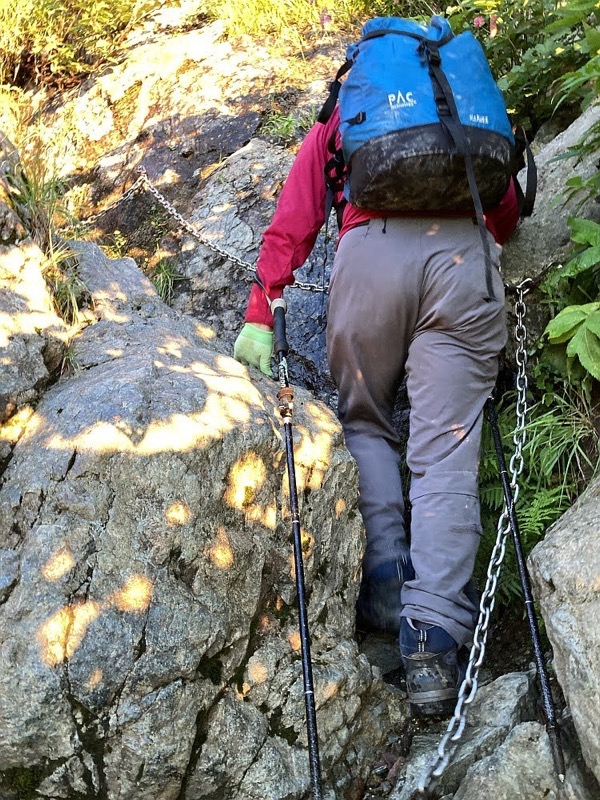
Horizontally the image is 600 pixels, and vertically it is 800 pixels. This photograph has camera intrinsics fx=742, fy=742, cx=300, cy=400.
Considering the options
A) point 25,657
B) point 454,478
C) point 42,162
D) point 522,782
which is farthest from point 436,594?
point 42,162

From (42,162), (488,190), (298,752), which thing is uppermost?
(42,162)

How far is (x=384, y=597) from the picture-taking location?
3.50 metres

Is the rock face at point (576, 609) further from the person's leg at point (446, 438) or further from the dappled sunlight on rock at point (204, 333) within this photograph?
the dappled sunlight on rock at point (204, 333)

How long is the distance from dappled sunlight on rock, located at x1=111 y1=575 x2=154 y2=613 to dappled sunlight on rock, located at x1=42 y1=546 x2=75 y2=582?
0.20 meters

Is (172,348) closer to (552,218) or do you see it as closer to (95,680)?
(95,680)

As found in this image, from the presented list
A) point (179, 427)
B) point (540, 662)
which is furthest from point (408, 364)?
point (540, 662)

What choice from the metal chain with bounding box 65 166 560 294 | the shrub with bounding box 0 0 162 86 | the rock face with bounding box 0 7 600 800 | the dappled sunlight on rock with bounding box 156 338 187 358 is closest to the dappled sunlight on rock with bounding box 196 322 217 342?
the rock face with bounding box 0 7 600 800

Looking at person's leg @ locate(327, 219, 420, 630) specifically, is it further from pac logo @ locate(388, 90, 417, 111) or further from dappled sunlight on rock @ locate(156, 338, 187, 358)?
dappled sunlight on rock @ locate(156, 338, 187, 358)

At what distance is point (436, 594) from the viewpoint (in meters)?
3.19

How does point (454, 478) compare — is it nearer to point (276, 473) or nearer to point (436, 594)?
point (436, 594)

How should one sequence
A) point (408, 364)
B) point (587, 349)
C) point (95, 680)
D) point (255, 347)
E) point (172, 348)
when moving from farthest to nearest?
1. point (255, 347)
2. point (408, 364)
3. point (172, 348)
4. point (587, 349)
5. point (95, 680)

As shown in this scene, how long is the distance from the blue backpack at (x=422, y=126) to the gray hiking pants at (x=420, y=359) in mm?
157

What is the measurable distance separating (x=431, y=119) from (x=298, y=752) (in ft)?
8.96

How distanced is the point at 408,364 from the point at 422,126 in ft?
3.67
